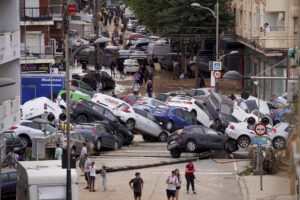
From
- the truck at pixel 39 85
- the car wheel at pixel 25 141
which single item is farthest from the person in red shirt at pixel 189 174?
the truck at pixel 39 85

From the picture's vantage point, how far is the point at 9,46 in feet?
102

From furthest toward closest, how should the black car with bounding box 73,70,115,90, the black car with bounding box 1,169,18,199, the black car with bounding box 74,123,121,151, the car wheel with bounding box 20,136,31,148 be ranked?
the black car with bounding box 73,70,115,90
the black car with bounding box 74,123,121,151
the car wheel with bounding box 20,136,31,148
the black car with bounding box 1,169,18,199

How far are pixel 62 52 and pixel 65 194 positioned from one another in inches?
1594

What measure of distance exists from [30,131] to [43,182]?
13.7m

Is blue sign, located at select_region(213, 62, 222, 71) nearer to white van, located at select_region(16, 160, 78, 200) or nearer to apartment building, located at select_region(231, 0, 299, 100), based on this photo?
apartment building, located at select_region(231, 0, 299, 100)

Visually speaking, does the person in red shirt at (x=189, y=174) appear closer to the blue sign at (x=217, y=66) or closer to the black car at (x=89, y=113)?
the black car at (x=89, y=113)

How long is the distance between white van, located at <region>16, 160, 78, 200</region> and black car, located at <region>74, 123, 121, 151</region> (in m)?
12.2

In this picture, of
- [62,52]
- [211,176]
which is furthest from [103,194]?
[62,52]

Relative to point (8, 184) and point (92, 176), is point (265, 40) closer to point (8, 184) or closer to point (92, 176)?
point (92, 176)

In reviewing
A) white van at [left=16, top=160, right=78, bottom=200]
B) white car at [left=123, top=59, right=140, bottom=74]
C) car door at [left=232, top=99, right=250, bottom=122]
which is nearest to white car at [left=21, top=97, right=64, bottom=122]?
car door at [left=232, top=99, right=250, bottom=122]

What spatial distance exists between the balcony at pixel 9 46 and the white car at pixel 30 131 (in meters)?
3.99

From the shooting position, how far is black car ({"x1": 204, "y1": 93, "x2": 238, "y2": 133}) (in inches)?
1672

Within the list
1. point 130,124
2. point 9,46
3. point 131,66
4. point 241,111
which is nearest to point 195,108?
point 241,111

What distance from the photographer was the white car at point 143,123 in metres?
40.2
